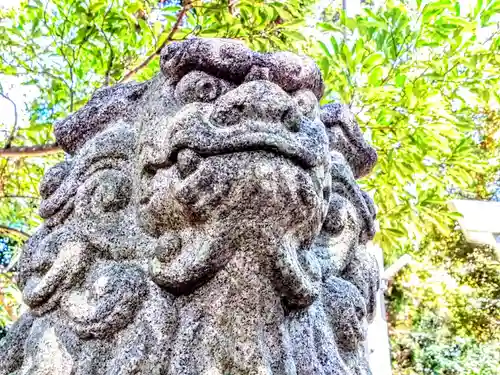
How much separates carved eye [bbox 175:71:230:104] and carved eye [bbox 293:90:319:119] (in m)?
0.19

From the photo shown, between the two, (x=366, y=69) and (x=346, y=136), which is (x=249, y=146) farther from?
(x=366, y=69)

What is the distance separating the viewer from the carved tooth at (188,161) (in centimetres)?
111

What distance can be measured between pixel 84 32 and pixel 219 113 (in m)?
1.64

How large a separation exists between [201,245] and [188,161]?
19 cm

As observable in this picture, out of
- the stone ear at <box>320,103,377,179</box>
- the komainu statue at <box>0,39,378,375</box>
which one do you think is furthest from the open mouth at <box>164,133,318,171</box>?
the stone ear at <box>320,103,377,179</box>

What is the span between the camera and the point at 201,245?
1.08 metres

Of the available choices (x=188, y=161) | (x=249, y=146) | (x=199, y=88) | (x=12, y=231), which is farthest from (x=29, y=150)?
(x=249, y=146)

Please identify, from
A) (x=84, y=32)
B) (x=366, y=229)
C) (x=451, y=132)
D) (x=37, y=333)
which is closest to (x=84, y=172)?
(x=37, y=333)

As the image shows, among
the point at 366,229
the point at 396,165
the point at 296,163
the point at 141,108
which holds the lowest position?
the point at 396,165

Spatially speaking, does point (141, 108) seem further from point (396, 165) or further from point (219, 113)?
point (396, 165)

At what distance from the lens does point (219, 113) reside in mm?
1149

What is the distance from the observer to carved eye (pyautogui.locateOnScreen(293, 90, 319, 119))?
1321 mm

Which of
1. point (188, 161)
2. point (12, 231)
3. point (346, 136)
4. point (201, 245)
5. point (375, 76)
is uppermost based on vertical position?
point (188, 161)

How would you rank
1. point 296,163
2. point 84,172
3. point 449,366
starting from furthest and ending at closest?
point 449,366 → point 84,172 → point 296,163
